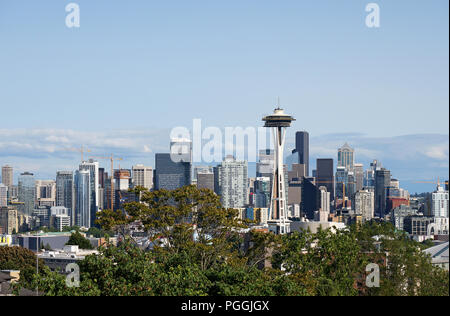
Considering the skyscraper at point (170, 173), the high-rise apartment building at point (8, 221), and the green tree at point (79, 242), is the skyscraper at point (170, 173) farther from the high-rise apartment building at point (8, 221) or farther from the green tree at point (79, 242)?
the green tree at point (79, 242)

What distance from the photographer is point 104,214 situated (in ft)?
110

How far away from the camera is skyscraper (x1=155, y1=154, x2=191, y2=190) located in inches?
7466

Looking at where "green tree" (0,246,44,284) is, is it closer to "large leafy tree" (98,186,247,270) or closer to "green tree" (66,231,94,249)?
"green tree" (66,231,94,249)

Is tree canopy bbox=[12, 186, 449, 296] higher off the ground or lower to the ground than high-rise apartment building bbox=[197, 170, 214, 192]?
lower

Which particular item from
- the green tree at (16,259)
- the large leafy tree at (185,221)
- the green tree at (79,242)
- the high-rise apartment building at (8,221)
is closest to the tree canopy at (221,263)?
the large leafy tree at (185,221)

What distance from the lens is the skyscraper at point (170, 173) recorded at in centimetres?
18962

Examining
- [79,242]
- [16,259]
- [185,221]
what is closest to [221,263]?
[185,221]

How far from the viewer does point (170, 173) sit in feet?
636

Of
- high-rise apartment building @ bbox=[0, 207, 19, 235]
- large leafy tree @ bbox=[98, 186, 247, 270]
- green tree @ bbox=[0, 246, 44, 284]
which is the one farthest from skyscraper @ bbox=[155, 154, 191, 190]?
large leafy tree @ bbox=[98, 186, 247, 270]

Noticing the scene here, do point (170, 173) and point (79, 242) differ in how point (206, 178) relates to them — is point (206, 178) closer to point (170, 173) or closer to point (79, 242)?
point (170, 173)

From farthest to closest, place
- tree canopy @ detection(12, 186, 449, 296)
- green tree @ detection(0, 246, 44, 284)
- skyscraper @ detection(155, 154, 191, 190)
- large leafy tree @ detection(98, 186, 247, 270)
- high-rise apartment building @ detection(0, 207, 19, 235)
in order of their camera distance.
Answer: skyscraper @ detection(155, 154, 191, 190) < high-rise apartment building @ detection(0, 207, 19, 235) < green tree @ detection(0, 246, 44, 284) < large leafy tree @ detection(98, 186, 247, 270) < tree canopy @ detection(12, 186, 449, 296)
